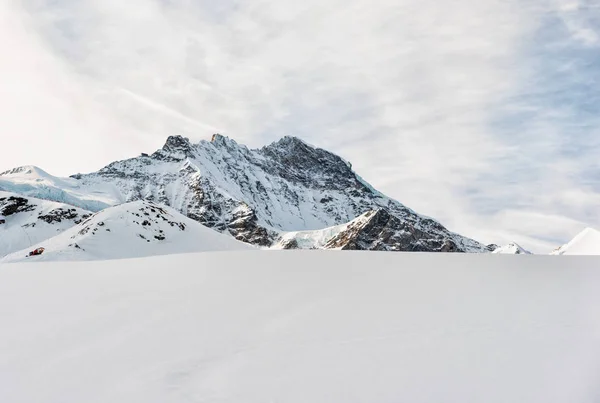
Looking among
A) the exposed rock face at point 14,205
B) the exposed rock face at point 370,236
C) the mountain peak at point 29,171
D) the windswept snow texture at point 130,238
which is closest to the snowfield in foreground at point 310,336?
the windswept snow texture at point 130,238

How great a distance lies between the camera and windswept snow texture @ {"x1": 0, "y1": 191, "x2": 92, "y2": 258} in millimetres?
58438

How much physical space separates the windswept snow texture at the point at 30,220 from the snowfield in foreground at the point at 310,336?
5668 centimetres

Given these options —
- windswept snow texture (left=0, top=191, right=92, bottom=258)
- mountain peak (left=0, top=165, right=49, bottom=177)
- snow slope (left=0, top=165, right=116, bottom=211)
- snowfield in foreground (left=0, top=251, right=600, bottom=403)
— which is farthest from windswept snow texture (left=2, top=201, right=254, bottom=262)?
mountain peak (left=0, top=165, right=49, bottom=177)

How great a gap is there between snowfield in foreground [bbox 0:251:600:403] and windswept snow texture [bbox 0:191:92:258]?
186 feet

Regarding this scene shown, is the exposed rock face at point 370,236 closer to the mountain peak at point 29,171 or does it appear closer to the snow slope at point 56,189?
the snow slope at point 56,189

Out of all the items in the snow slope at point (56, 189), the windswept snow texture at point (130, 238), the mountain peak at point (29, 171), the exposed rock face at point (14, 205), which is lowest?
the windswept snow texture at point (130, 238)

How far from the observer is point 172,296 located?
841 centimetres

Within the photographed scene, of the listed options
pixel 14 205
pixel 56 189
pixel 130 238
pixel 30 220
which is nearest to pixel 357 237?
pixel 56 189

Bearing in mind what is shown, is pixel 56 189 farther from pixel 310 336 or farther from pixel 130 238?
pixel 310 336

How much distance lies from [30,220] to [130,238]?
105ft

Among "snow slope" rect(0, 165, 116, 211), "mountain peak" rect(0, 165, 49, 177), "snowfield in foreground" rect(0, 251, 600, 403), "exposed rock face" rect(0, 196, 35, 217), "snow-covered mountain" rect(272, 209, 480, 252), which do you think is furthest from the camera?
"mountain peak" rect(0, 165, 49, 177)

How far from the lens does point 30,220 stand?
206ft

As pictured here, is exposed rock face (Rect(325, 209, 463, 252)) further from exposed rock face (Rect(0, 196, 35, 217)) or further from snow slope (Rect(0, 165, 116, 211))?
exposed rock face (Rect(0, 196, 35, 217))

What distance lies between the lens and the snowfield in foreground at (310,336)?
4.54m
